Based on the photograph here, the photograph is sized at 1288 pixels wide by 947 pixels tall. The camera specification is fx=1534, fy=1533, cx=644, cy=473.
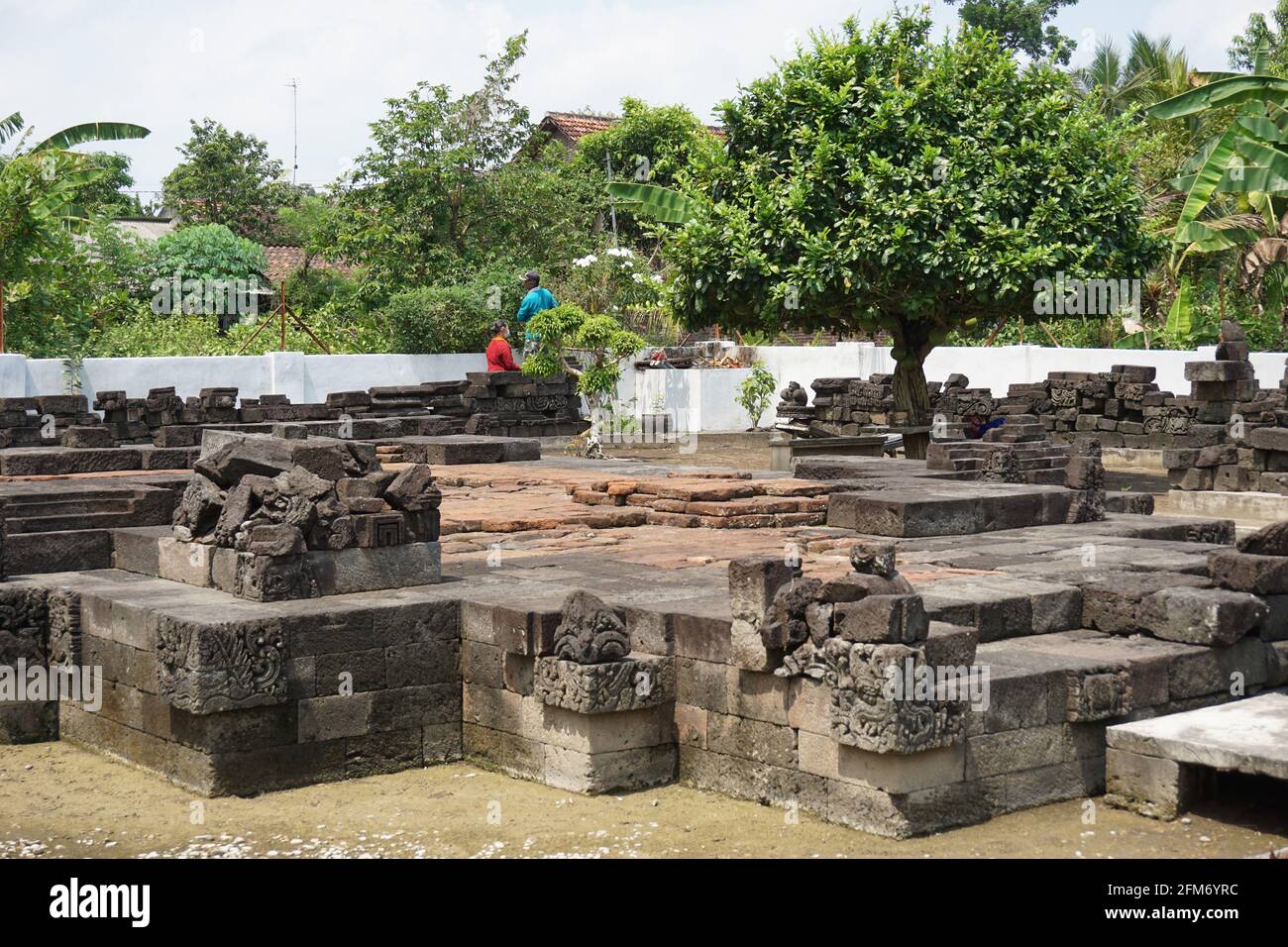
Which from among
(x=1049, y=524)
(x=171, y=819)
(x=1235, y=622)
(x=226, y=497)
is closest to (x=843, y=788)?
(x=1235, y=622)

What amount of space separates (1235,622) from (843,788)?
245cm

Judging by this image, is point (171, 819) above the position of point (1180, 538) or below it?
below

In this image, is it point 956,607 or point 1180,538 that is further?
point 1180,538

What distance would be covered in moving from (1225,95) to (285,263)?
2261 cm

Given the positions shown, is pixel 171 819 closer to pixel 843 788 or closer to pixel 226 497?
pixel 226 497

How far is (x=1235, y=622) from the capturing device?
7723mm

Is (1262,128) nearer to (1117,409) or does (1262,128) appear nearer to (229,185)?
(1117,409)

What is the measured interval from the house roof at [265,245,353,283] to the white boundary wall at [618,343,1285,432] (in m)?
9.75

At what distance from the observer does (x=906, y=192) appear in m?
18.3

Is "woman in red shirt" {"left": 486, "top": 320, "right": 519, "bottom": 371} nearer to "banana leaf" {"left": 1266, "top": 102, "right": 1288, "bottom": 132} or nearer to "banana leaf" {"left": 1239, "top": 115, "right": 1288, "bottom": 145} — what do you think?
"banana leaf" {"left": 1239, "top": 115, "right": 1288, "bottom": 145}

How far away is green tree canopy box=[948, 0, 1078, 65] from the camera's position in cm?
4388

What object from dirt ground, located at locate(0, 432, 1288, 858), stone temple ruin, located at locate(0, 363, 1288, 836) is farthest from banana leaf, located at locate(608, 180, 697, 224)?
dirt ground, located at locate(0, 432, 1288, 858)

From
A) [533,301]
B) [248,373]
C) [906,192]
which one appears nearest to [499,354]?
[533,301]

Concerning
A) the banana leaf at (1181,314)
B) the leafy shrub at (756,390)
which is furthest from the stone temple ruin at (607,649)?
the leafy shrub at (756,390)
